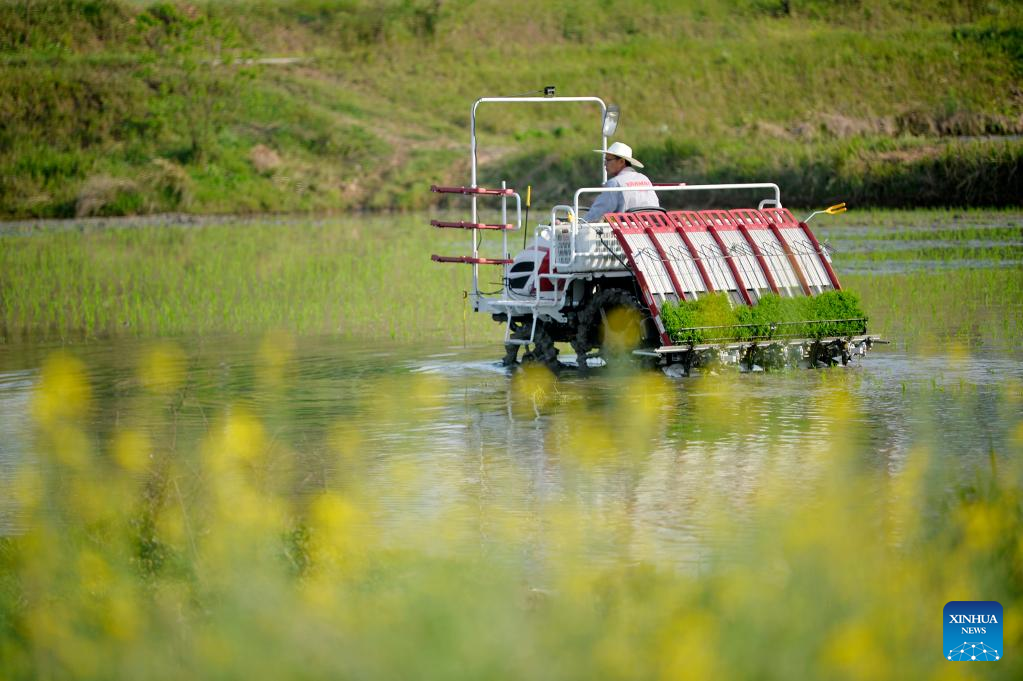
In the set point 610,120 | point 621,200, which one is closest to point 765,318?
point 621,200

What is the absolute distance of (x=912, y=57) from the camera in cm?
5516

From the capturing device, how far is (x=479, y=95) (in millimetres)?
54938

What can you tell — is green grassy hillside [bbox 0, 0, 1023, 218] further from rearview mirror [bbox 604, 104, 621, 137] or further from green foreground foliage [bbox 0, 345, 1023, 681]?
green foreground foliage [bbox 0, 345, 1023, 681]

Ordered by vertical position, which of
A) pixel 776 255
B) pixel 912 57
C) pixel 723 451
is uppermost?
pixel 912 57

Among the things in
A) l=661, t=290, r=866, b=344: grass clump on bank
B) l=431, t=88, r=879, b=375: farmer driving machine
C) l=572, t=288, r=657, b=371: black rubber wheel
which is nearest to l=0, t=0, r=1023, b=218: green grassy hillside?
l=431, t=88, r=879, b=375: farmer driving machine

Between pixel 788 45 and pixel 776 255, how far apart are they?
42.0 metres

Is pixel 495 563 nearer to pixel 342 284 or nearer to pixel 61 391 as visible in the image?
pixel 61 391

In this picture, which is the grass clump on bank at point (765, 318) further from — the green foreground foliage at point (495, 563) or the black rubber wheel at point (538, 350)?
the green foreground foliage at point (495, 563)

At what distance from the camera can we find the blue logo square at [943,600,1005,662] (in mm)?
6621

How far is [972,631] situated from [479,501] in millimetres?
4544

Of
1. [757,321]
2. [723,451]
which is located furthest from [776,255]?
[723,451]

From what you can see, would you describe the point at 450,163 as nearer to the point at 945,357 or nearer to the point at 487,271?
the point at 487,271

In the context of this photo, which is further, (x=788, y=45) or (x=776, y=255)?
(x=788, y=45)

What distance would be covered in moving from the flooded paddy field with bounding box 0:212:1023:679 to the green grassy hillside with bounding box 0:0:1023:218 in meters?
21.6
